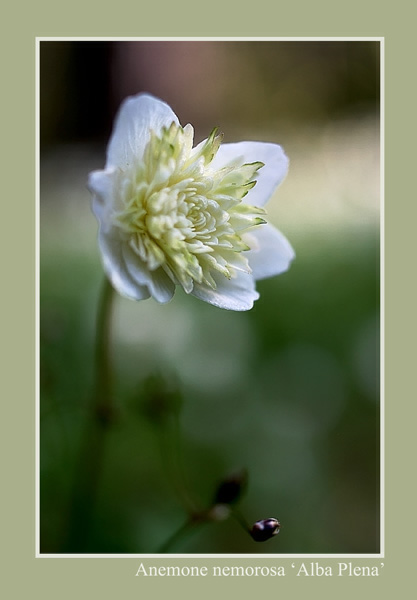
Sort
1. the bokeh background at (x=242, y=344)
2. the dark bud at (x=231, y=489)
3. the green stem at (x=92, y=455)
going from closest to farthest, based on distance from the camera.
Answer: the dark bud at (x=231, y=489), the green stem at (x=92, y=455), the bokeh background at (x=242, y=344)

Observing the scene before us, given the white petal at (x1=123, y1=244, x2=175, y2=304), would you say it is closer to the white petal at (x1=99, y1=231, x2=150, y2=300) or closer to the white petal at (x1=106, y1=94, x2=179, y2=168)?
the white petal at (x1=99, y1=231, x2=150, y2=300)

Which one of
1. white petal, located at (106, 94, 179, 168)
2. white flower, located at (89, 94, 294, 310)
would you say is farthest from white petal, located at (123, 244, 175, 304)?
white petal, located at (106, 94, 179, 168)

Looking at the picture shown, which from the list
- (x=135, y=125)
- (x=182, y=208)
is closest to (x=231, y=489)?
(x=182, y=208)

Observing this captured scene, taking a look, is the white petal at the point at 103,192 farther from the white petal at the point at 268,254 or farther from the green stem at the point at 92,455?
the green stem at the point at 92,455

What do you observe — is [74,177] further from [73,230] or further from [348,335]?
[348,335]

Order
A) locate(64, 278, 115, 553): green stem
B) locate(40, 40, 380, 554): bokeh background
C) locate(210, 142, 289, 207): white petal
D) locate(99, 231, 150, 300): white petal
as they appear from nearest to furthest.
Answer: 1. locate(99, 231, 150, 300): white petal
2. locate(210, 142, 289, 207): white petal
3. locate(64, 278, 115, 553): green stem
4. locate(40, 40, 380, 554): bokeh background

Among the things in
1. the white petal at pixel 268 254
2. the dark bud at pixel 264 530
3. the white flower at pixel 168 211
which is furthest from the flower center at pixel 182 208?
the dark bud at pixel 264 530
